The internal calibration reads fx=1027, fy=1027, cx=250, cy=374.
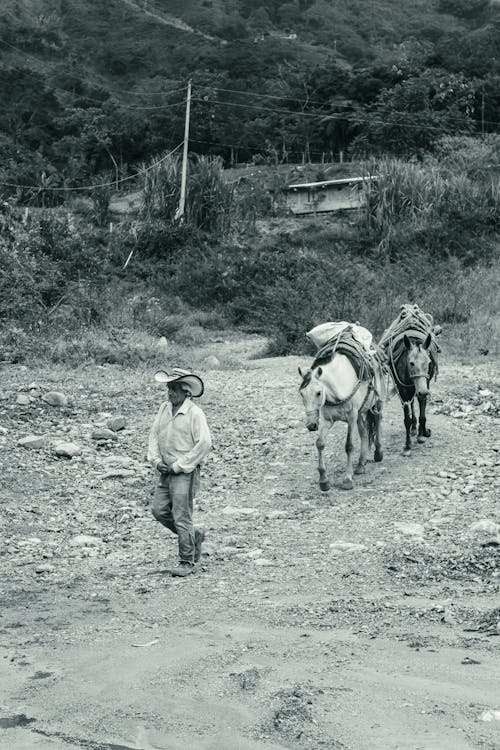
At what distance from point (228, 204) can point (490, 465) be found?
2625 centimetres

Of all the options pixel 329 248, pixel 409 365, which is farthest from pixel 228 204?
pixel 409 365

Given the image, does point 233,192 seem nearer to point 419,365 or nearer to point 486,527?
point 419,365

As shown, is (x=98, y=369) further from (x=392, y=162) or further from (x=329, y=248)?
(x=392, y=162)

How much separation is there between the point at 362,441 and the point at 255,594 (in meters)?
4.13

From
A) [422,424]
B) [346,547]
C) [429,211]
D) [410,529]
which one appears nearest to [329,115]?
[429,211]

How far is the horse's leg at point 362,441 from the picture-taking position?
1050 centimetres

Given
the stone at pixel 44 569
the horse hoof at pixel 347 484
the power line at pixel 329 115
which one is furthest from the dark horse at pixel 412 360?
the power line at pixel 329 115

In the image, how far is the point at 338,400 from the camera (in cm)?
990

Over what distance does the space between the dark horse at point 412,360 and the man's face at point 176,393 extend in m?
4.05

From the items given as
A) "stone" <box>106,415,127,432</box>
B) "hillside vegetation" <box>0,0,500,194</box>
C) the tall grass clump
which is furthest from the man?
"hillside vegetation" <box>0,0,500,194</box>

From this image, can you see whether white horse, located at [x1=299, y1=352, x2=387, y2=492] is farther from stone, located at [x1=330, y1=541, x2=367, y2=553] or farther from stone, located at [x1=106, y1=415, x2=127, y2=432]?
stone, located at [x1=106, y1=415, x2=127, y2=432]

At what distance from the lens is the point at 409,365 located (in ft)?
35.9

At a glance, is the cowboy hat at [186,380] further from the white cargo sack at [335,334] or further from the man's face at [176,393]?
the white cargo sack at [335,334]

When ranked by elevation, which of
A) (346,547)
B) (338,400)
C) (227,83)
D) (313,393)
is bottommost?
(346,547)
